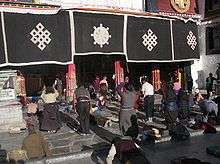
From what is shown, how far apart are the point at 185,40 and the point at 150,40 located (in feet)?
7.04

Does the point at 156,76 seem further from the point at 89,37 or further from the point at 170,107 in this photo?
the point at 170,107

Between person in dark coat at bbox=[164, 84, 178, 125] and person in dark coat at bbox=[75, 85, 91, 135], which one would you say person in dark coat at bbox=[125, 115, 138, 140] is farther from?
person in dark coat at bbox=[164, 84, 178, 125]

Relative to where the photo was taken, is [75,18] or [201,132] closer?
[201,132]

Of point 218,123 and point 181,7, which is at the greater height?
point 181,7

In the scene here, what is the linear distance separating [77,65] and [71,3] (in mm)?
7084

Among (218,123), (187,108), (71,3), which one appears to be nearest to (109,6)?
(71,3)

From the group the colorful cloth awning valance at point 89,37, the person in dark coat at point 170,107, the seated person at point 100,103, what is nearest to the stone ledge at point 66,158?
the person in dark coat at point 170,107

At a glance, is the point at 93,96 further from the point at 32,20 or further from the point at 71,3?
the point at 32,20

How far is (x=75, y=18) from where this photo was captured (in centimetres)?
1402

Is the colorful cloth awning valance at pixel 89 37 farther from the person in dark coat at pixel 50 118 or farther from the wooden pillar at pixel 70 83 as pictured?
the wooden pillar at pixel 70 83

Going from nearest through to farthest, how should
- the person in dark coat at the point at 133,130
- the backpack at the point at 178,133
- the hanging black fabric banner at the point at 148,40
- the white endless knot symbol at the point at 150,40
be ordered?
1. the person in dark coat at the point at 133,130
2. the backpack at the point at 178,133
3. the hanging black fabric banner at the point at 148,40
4. the white endless knot symbol at the point at 150,40

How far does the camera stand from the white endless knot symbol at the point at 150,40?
16106 millimetres

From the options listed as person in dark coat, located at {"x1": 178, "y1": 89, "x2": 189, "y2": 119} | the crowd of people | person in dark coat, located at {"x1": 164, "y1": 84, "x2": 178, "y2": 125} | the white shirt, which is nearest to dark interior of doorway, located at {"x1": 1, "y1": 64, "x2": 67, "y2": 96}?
the crowd of people

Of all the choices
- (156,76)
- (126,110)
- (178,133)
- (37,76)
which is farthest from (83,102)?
(156,76)
